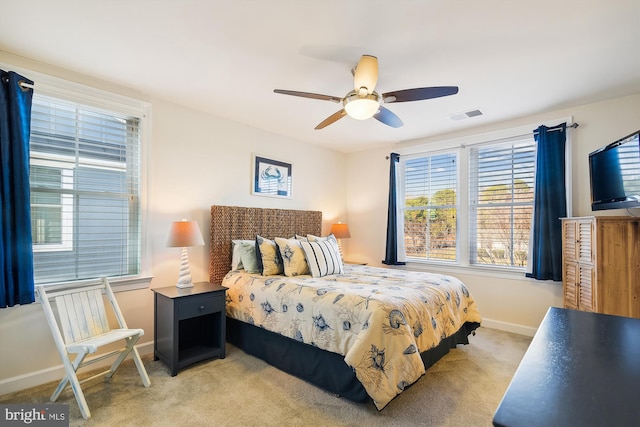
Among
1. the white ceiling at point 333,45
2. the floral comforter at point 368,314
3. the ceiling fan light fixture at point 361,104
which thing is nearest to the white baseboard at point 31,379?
the floral comforter at point 368,314

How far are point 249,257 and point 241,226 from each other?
0.48 metres

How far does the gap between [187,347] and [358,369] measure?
179 cm

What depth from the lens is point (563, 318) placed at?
1.21 m

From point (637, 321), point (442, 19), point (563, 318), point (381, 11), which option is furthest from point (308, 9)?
point (637, 321)

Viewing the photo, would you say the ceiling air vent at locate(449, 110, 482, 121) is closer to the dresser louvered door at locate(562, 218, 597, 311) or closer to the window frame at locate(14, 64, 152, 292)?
the dresser louvered door at locate(562, 218, 597, 311)

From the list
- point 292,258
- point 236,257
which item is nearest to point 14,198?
point 236,257

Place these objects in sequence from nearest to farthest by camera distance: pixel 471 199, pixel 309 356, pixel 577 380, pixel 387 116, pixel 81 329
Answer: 1. pixel 577 380
2. pixel 81 329
3. pixel 309 356
4. pixel 387 116
5. pixel 471 199

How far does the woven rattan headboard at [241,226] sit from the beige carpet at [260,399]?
3.42ft

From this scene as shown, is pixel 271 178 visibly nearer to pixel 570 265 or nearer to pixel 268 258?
pixel 268 258

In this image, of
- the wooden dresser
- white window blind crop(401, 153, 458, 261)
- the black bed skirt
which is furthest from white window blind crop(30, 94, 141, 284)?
the wooden dresser

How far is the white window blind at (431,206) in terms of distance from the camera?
4.26 metres

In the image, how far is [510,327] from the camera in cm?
366

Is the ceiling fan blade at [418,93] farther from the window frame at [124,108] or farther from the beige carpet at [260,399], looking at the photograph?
the window frame at [124,108]

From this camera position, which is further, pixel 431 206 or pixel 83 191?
pixel 431 206
